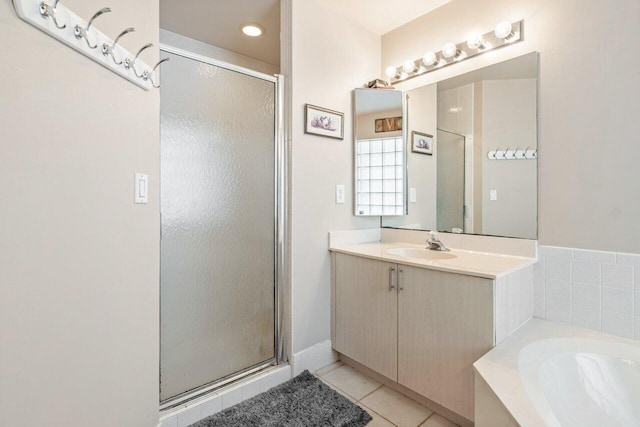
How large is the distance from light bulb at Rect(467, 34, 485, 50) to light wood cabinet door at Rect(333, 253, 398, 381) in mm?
1478

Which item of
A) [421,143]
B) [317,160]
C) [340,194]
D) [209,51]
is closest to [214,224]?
[317,160]

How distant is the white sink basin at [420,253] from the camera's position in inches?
76.7

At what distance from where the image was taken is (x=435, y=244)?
79.0 inches

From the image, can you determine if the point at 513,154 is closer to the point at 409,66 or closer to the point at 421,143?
the point at 421,143

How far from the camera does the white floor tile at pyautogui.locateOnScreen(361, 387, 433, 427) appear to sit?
1.57 meters

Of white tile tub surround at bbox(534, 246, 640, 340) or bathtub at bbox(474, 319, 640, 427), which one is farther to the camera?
white tile tub surround at bbox(534, 246, 640, 340)

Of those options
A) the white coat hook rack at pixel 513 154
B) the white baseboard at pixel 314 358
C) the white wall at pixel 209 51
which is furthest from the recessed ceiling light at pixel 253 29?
the white baseboard at pixel 314 358

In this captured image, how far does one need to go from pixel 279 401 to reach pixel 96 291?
A: 1.14 meters

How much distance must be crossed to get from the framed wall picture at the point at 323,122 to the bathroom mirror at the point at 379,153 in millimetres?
177

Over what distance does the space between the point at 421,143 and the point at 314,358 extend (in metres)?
1.72

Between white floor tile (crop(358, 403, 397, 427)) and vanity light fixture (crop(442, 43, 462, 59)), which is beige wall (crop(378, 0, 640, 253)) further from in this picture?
white floor tile (crop(358, 403, 397, 427))

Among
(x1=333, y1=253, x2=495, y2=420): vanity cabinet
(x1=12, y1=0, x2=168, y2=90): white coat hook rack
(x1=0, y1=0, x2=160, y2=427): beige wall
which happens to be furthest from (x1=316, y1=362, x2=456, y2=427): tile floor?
(x1=12, y1=0, x2=168, y2=90): white coat hook rack

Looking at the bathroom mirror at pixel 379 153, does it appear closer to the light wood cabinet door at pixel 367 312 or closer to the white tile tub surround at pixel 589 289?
the light wood cabinet door at pixel 367 312

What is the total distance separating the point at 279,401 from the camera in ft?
5.57
